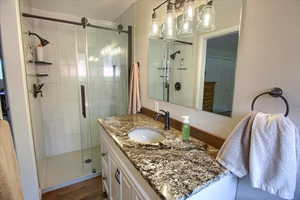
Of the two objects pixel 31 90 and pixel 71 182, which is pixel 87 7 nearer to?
pixel 31 90

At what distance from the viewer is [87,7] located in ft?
6.85

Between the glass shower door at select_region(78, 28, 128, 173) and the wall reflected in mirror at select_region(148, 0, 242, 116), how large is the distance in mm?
950

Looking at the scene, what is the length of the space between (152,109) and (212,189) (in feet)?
3.78

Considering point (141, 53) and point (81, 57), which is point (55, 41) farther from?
point (141, 53)

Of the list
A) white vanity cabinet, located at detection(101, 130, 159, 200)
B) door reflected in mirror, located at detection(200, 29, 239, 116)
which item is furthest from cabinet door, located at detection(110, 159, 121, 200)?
door reflected in mirror, located at detection(200, 29, 239, 116)

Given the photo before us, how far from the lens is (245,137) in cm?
77

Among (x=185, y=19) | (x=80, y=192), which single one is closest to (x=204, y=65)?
(x=185, y=19)

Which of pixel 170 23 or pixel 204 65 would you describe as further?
pixel 170 23

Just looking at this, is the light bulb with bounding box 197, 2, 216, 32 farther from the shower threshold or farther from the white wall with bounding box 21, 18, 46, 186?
the shower threshold

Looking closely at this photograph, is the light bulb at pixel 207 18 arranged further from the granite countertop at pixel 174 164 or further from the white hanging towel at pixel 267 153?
the granite countertop at pixel 174 164

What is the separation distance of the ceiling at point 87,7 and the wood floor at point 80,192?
240 centimetres

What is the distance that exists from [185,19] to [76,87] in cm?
209

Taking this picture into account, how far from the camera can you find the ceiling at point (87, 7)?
1951mm

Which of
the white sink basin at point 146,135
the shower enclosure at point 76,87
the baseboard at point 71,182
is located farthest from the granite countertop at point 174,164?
the shower enclosure at point 76,87
